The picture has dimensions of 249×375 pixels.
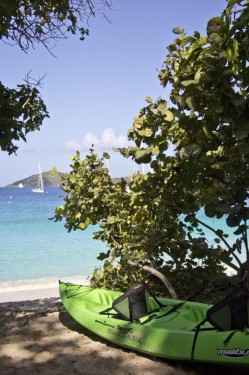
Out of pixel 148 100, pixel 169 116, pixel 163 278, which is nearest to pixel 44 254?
pixel 163 278

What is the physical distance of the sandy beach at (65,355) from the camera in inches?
151

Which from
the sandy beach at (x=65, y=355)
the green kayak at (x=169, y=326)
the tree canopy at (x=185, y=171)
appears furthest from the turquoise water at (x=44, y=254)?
the green kayak at (x=169, y=326)

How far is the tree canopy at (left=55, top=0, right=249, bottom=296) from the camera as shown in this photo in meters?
2.99

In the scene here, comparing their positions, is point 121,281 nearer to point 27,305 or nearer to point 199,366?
point 27,305

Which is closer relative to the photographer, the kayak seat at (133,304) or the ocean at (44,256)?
the kayak seat at (133,304)

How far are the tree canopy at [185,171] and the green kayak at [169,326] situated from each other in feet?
2.22

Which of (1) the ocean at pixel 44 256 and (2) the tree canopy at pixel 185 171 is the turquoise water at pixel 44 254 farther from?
(2) the tree canopy at pixel 185 171

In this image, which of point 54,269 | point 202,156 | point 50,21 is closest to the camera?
point 202,156

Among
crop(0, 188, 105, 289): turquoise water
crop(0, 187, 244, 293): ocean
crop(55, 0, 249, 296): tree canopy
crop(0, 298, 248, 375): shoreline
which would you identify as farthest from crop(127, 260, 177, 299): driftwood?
crop(0, 188, 105, 289): turquoise water

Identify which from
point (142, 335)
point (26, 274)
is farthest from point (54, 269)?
point (142, 335)

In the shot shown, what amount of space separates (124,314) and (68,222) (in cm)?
231

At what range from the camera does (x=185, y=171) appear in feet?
13.5

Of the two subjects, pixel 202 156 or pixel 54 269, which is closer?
pixel 202 156

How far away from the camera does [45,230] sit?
31.0 meters
